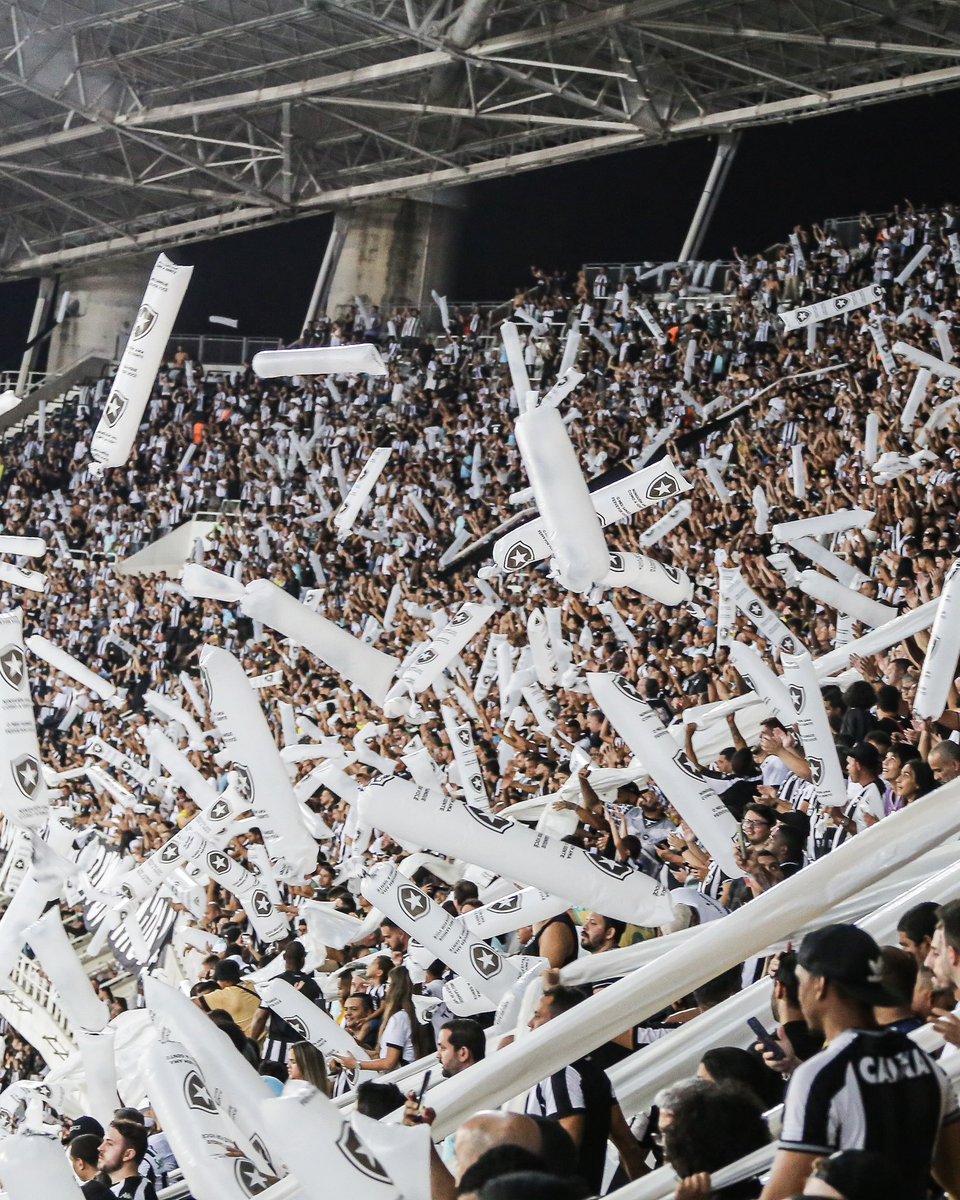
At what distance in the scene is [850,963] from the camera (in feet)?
8.20

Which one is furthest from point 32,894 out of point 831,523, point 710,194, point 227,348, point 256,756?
point 227,348

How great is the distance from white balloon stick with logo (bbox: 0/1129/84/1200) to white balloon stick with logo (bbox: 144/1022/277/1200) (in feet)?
1.68

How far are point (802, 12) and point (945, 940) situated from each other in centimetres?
1613

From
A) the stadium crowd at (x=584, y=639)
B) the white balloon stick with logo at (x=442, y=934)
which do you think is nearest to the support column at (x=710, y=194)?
the stadium crowd at (x=584, y=639)

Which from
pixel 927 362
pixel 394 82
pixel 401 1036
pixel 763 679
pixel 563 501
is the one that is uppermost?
pixel 394 82

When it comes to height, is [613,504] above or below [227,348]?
below

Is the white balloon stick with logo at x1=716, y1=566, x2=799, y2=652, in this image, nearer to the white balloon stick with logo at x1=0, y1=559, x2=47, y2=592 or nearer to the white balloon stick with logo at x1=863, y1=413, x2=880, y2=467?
the white balloon stick with logo at x1=863, y1=413, x2=880, y2=467

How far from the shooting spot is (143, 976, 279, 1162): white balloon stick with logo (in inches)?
139

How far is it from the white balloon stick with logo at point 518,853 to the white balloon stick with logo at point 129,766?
28.5 ft

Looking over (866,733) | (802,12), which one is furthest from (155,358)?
(802,12)

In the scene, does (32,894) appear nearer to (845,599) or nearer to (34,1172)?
(34,1172)

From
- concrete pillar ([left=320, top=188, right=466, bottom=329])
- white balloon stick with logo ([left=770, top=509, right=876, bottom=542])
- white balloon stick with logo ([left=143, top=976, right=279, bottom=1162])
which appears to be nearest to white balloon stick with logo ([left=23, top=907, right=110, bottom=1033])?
white balloon stick with logo ([left=143, top=976, right=279, bottom=1162])

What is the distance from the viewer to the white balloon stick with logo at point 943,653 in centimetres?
540

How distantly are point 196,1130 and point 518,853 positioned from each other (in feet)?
4.72
